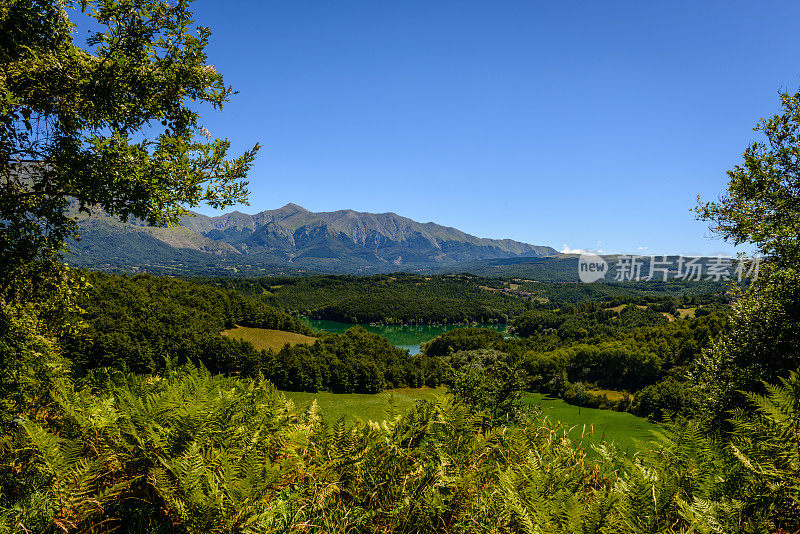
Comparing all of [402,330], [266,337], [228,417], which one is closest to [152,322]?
[266,337]

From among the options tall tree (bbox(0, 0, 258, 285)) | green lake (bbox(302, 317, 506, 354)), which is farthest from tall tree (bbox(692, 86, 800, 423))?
green lake (bbox(302, 317, 506, 354))

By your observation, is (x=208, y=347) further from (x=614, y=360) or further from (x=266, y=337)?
(x=614, y=360)

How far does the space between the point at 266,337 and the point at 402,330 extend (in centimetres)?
8458

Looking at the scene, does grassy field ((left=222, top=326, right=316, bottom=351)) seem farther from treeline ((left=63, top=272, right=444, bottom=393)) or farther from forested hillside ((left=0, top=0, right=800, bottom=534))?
forested hillside ((left=0, top=0, right=800, bottom=534))

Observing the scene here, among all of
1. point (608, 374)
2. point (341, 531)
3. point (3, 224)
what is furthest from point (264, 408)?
point (608, 374)

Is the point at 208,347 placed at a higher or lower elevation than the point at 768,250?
lower

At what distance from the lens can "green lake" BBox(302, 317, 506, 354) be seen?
5679 inches

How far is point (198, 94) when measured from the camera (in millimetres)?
6121

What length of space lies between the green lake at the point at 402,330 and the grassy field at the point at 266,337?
1948 inches

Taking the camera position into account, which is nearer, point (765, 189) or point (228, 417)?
point (228, 417)

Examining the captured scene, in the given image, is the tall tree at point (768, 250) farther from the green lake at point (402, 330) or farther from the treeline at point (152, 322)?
the green lake at point (402, 330)

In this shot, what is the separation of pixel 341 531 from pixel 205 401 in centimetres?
109

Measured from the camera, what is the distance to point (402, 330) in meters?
167

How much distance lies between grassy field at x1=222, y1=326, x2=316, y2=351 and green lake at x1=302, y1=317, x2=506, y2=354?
49483 mm
